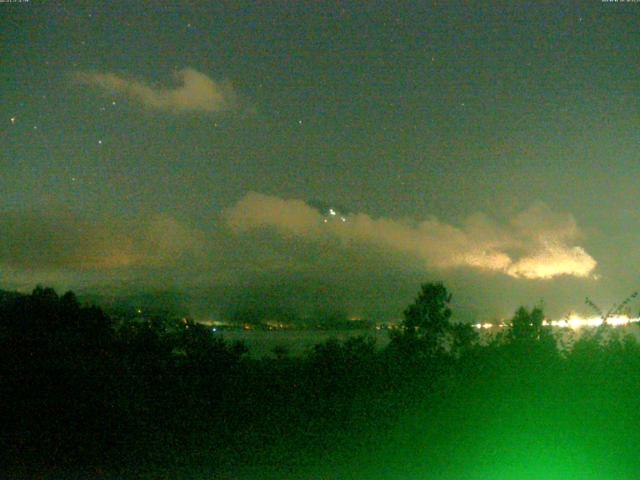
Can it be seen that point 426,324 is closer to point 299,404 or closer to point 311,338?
point 311,338

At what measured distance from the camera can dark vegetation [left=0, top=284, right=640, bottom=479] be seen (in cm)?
1048

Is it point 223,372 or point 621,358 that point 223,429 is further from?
point 621,358

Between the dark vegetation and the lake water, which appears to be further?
the lake water

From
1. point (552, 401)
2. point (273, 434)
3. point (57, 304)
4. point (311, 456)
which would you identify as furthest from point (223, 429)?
point (552, 401)

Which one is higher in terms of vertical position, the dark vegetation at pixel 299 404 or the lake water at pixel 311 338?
the lake water at pixel 311 338

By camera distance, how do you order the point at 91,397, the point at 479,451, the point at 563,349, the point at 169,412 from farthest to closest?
the point at 563,349, the point at 169,412, the point at 91,397, the point at 479,451

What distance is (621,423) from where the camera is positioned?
10883mm

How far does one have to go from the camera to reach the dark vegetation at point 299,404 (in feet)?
34.4

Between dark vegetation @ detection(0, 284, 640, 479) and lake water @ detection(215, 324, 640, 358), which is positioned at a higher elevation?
lake water @ detection(215, 324, 640, 358)

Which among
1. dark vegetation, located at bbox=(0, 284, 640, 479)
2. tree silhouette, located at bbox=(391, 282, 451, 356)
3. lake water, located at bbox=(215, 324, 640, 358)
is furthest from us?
tree silhouette, located at bbox=(391, 282, 451, 356)

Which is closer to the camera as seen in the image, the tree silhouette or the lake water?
the lake water

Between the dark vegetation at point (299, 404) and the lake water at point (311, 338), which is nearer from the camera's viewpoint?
the dark vegetation at point (299, 404)

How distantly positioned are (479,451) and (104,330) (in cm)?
708

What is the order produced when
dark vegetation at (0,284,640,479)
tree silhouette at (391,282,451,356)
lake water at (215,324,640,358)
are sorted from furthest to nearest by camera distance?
tree silhouette at (391,282,451,356), lake water at (215,324,640,358), dark vegetation at (0,284,640,479)
